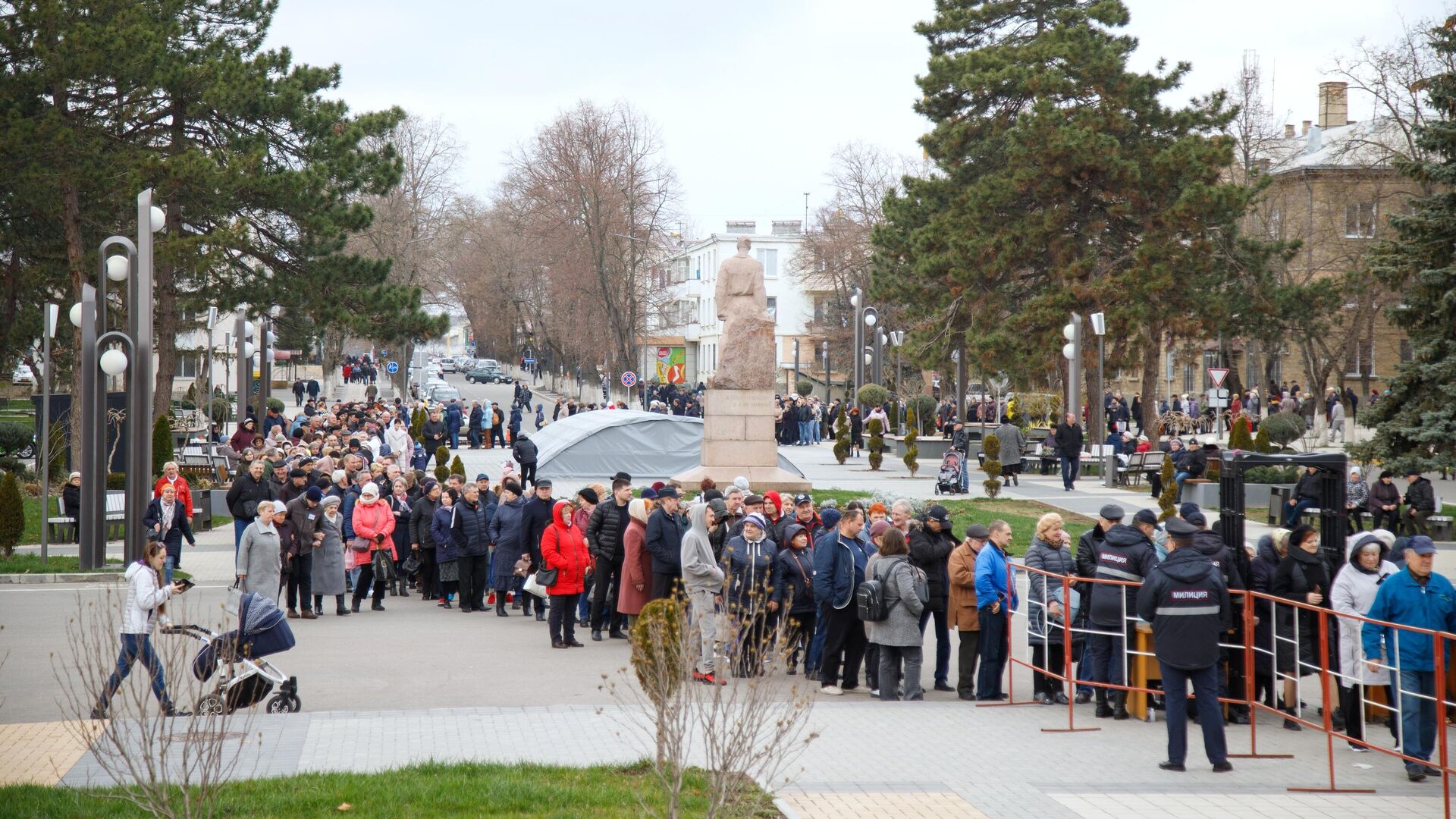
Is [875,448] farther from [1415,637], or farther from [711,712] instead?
[711,712]

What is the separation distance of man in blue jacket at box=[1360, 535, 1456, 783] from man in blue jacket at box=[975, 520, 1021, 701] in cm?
260

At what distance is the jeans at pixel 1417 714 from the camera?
841cm

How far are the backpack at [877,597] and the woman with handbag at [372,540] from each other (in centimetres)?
690

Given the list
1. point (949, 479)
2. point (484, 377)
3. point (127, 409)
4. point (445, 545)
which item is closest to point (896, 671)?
point (445, 545)

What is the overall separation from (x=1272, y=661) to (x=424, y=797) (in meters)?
6.27

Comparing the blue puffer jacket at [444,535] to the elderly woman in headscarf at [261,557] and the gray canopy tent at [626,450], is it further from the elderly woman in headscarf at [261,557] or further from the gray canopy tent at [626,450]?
the gray canopy tent at [626,450]

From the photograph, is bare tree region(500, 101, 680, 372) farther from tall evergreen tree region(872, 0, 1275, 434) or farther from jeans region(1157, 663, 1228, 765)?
jeans region(1157, 663, 1228, 765)

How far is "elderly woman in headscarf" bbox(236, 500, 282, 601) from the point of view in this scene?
42.6 feet

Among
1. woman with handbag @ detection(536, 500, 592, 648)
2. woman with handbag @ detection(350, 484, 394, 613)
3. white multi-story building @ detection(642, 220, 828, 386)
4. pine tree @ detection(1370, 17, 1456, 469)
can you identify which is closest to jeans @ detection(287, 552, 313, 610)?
woman with handbag @ detection(350, 484, 394, 613)

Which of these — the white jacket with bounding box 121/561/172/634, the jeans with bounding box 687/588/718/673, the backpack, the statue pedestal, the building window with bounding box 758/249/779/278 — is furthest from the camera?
the building window with bounding box 758/249/779/278

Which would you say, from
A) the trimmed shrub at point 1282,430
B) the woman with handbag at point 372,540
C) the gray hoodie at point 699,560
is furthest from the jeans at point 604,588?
the trimmed shrub at point 1282,430

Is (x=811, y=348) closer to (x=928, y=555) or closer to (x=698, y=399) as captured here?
(x=698, y=399)

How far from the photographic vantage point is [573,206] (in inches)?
2322

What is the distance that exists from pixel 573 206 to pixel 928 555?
162ft
